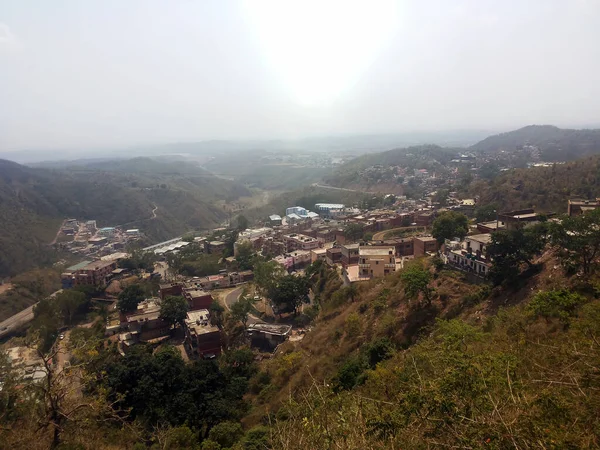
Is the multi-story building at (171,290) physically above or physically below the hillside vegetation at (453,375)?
below

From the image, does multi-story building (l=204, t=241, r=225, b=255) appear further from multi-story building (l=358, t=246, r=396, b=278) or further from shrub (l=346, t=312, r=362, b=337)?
shrub (l=346, t=312, r=362, b=337)

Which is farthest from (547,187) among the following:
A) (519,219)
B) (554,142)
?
(554,142)

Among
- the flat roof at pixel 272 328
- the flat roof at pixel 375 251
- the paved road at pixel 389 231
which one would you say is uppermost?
the flat roof at pixel 375 251

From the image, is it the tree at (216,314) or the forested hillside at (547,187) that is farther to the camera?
the forested hillside at (547,187)

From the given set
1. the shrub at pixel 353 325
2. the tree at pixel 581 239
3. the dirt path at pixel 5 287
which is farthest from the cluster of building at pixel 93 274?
the tree at pixel 581 239

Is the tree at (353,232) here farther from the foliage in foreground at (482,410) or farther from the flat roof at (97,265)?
the foliage in foreground at (482,410)

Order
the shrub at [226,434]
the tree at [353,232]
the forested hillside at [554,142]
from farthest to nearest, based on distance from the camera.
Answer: the forested hillside at [554,142], the tree at [353,232], the shrub at [226,434]

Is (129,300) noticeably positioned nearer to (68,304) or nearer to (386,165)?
(68,304)
